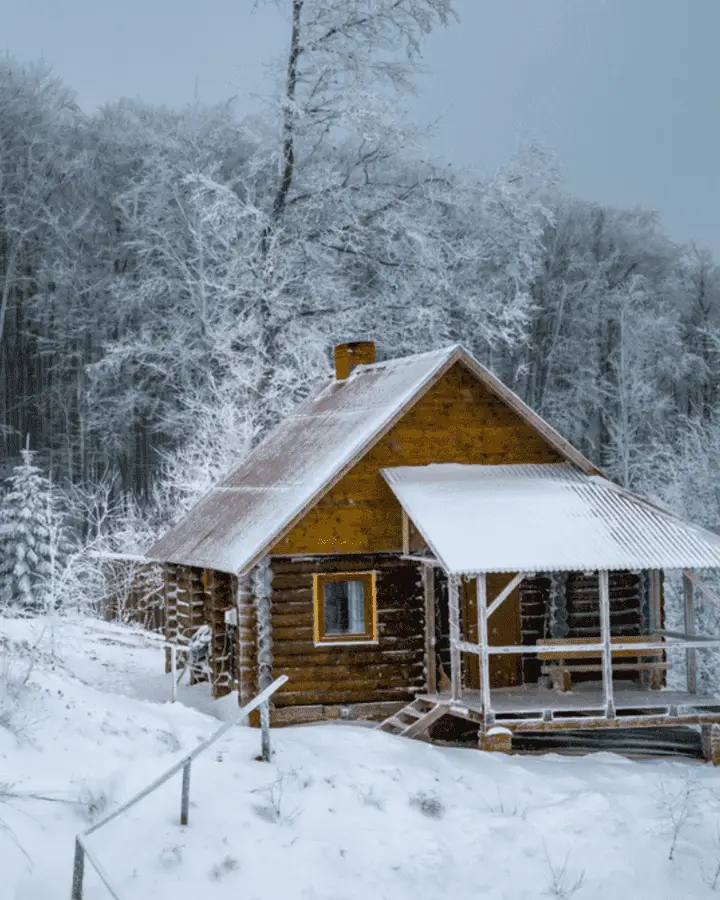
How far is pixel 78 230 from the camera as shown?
139ft

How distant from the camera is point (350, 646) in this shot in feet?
66.7

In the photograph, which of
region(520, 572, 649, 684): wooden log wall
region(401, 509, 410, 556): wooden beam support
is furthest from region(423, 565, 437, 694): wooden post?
region(520, 572, 649, 684): wooden log wall

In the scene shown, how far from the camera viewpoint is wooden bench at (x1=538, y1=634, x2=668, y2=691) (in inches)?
771

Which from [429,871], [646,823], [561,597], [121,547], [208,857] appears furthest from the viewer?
[121,547]

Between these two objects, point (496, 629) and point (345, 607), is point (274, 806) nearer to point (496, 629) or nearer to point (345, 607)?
point (345, 607)

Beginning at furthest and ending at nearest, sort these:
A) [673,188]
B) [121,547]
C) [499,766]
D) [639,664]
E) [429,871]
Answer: [673,188] → [121,547] → [639,664] → [499,766] → [429,871]

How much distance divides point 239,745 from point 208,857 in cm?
321

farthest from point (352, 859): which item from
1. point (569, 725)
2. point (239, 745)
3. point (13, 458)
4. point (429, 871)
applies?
point (13, 458)

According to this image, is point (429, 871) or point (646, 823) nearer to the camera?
point (429, 871)

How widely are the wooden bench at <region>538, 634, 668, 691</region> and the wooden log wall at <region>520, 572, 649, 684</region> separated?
15.4 inches

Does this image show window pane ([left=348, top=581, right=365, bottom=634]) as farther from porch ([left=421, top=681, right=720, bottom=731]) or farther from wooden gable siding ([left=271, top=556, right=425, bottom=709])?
porch ([left=421, top=681, right=720, bottom=731])

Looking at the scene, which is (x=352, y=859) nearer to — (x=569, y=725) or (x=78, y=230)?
(x=569, y=725)

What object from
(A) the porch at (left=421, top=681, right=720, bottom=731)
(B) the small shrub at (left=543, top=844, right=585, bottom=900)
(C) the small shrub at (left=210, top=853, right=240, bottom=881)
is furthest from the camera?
(A) the porch at (left=421, top=681, right=720, bottom=731)

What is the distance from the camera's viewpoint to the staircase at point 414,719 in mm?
19344
